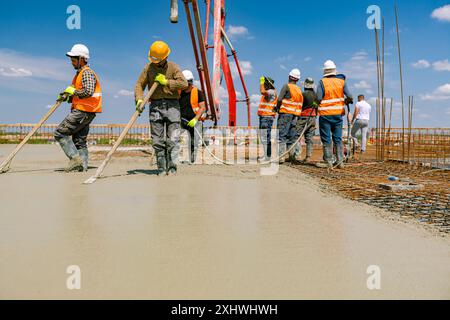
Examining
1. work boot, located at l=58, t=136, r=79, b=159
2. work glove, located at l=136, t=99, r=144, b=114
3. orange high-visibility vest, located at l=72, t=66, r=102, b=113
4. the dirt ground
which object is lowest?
the dirt ground

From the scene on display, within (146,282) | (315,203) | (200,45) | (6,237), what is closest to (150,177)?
(315,203)

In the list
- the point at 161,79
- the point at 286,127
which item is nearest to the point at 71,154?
the point at 161,79

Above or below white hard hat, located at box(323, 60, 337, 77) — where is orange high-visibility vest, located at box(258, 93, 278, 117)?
below

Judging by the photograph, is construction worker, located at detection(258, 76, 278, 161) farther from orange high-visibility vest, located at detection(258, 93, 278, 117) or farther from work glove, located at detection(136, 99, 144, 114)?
work glove, located at detection(136, 99, 144, 114)

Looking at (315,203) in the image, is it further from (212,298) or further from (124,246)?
(212,298)

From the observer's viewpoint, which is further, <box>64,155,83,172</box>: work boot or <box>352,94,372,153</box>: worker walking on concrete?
<box>352,94,372,153</box>: worker walking on concrete

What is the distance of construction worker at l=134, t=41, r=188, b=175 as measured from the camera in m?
5.26

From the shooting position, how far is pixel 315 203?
3621 mm

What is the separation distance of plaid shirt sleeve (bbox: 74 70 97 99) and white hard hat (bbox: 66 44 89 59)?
26 cm

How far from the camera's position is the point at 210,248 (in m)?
2.16

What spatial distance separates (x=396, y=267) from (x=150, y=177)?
12.9ft

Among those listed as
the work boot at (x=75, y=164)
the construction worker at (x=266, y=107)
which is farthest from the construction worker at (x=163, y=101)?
the construction worker at (x=266, y=107)

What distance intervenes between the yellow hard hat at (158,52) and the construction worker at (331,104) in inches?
117

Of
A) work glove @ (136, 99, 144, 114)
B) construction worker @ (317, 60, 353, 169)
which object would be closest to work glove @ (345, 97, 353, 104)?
construction worker @ (317, 60, 353, 169)
